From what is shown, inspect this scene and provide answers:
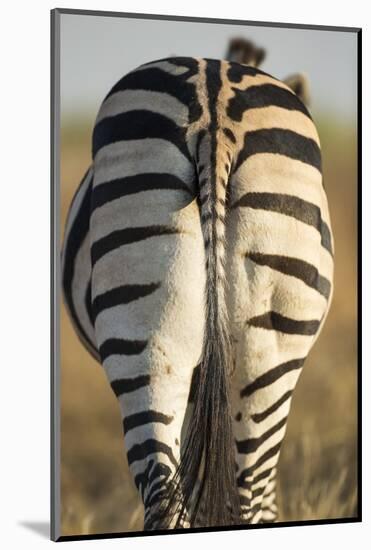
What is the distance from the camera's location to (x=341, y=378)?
561 centimetres

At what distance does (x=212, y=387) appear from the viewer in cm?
488

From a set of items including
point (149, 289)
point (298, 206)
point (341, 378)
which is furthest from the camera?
point (341, 378)

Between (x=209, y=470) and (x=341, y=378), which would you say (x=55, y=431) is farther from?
(x=341, y=378)

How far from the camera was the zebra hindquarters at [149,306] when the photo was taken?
15.8 feet

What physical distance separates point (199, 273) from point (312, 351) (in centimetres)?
87

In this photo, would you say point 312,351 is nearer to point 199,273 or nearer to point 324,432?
point 324,432

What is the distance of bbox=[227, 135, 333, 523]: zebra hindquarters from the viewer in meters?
4.99

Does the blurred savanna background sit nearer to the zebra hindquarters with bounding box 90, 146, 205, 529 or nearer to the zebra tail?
the zebra hindquarters with bounding box 90, 146, 205, 529

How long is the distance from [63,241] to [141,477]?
38.9 inches

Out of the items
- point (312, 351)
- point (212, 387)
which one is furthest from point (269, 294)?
point (312, 351)

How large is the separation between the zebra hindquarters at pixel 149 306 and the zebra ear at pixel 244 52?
68cm

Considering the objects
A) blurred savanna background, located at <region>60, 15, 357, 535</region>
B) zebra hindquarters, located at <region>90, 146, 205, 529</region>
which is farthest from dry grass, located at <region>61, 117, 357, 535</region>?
zebra hindquarters, located at <region>90, 146, 205, 529</region>

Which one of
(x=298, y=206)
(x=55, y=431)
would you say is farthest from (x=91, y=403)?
(x=298, y=206)

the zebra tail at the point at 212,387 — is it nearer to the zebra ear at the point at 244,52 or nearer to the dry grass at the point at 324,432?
the dry grass at the point at 324,432
